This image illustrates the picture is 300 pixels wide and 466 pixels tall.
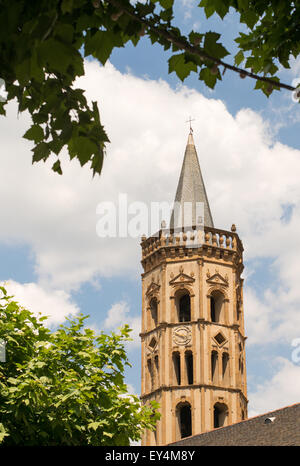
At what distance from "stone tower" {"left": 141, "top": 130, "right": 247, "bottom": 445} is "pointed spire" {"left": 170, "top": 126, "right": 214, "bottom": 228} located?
0.76 ft

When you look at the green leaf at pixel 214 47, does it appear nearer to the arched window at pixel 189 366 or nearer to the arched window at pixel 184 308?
the arched window at pixel 189 366

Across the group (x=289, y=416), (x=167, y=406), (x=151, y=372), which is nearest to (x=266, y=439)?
(x=289, y=416)

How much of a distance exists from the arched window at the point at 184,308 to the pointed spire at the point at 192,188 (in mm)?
6038

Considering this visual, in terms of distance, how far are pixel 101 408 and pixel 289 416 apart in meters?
16.5

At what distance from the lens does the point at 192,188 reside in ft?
194

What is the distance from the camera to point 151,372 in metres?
54.2

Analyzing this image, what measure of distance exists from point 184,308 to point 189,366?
477 centimetres

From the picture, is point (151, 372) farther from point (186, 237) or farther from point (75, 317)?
point (75, 317)

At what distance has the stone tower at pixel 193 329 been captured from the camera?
5109 cm

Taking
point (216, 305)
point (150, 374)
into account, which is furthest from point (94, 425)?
point (216, 305)

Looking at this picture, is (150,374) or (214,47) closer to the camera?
(214,47)

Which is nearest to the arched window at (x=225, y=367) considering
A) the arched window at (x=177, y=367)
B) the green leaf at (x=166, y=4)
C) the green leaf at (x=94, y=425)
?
the arched window at (x=177, y=367)

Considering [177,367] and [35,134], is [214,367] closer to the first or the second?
[177,367]
